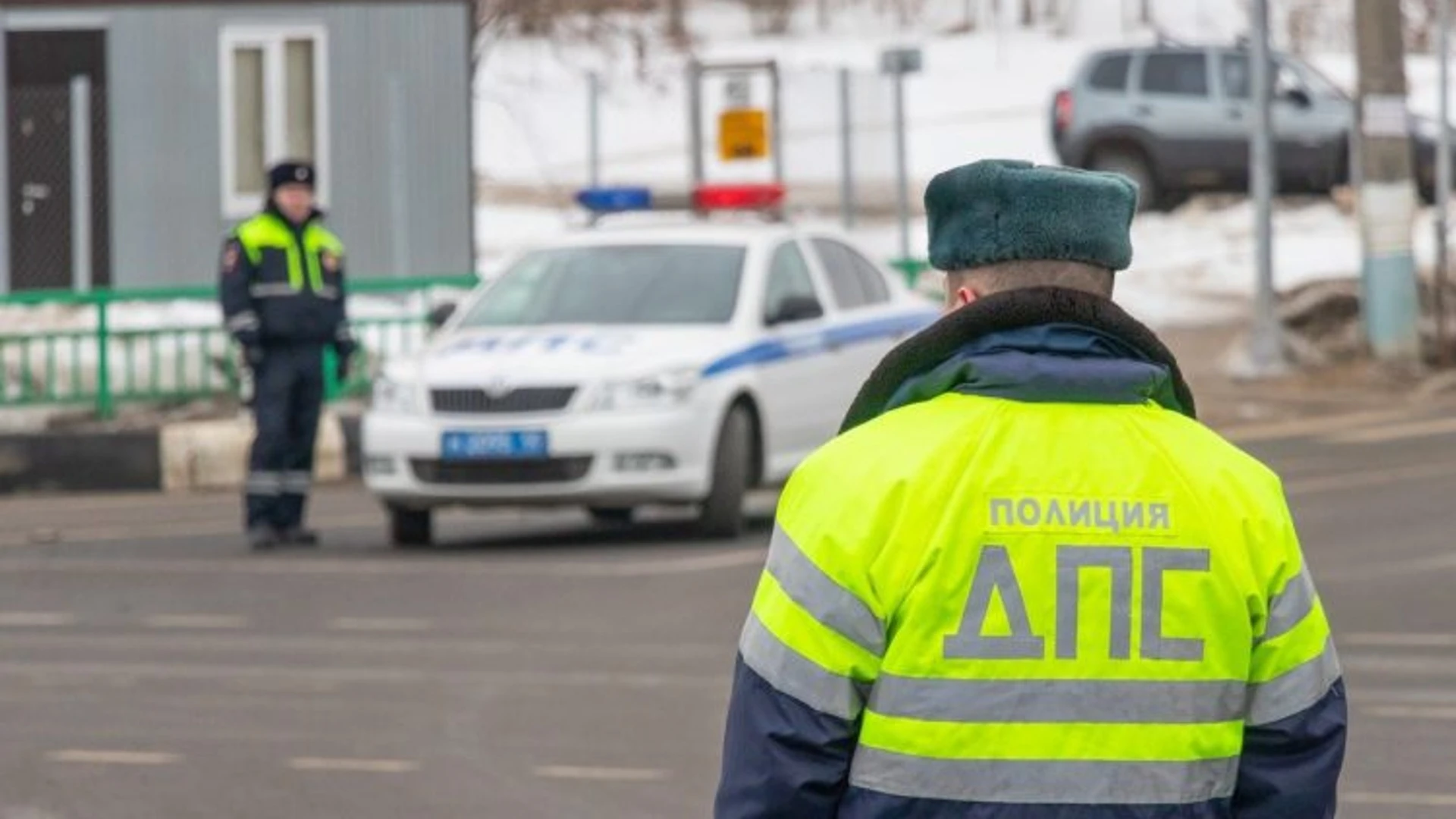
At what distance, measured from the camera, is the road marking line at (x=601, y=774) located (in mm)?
9156

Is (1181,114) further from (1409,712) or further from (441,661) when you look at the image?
(1409,712)

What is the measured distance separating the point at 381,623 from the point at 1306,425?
10.2 meters

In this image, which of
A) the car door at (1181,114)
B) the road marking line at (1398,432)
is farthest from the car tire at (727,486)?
the car door at (1181,114)

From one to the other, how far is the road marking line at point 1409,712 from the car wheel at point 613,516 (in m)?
7.20

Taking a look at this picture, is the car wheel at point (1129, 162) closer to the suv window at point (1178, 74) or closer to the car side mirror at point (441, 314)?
the suv window at point (1178, 74)

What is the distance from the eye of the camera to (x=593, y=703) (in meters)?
10.7

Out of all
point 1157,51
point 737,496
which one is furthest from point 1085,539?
point 1157,51

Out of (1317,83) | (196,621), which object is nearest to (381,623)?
(196,621)

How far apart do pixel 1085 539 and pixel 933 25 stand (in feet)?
210

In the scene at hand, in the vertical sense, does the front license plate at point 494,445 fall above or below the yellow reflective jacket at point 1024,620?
below

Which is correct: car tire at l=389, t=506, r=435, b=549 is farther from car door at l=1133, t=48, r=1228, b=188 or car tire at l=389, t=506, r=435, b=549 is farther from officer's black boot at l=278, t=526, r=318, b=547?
car door at l=1133, t=48, r=1228, b=188

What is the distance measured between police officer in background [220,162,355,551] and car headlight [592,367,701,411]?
1572mm

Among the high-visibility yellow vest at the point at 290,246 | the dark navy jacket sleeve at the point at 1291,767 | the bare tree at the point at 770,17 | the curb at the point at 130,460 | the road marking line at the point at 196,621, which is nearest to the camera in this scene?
the dark navy jacket sleeve at the point at 1291,767

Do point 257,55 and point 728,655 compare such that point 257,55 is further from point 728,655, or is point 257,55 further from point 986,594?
point 986,594
